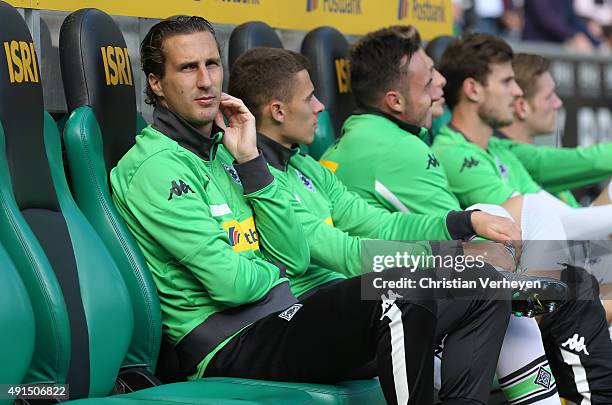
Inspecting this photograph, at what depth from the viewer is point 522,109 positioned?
5969 mm

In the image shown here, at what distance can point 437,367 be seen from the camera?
3773 millimetres

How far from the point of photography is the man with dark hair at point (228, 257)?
3279 mm

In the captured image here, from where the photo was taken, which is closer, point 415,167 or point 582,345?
point 582,345

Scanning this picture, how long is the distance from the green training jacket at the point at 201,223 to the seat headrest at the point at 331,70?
114 cm

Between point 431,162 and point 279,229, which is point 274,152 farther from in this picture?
point 431,162

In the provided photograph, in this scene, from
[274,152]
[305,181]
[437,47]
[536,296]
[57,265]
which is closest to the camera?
[57,265]

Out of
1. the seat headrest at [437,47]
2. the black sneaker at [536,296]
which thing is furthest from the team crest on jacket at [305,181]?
the seat headrest at [437,47]

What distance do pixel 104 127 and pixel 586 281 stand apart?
155cm

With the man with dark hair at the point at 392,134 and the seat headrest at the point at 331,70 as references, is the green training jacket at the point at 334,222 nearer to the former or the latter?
the man with dark hair at the point at 392,134

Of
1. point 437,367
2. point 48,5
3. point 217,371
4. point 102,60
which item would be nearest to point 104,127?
point 102,60

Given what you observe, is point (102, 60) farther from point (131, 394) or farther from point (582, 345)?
point (582, 345)

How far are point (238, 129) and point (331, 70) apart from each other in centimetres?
121

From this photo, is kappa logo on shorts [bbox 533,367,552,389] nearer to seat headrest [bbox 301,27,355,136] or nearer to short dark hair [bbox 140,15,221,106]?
short dark hair [bbox 140,15,221,106]

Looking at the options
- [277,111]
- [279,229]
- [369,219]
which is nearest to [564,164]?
[369,219]
